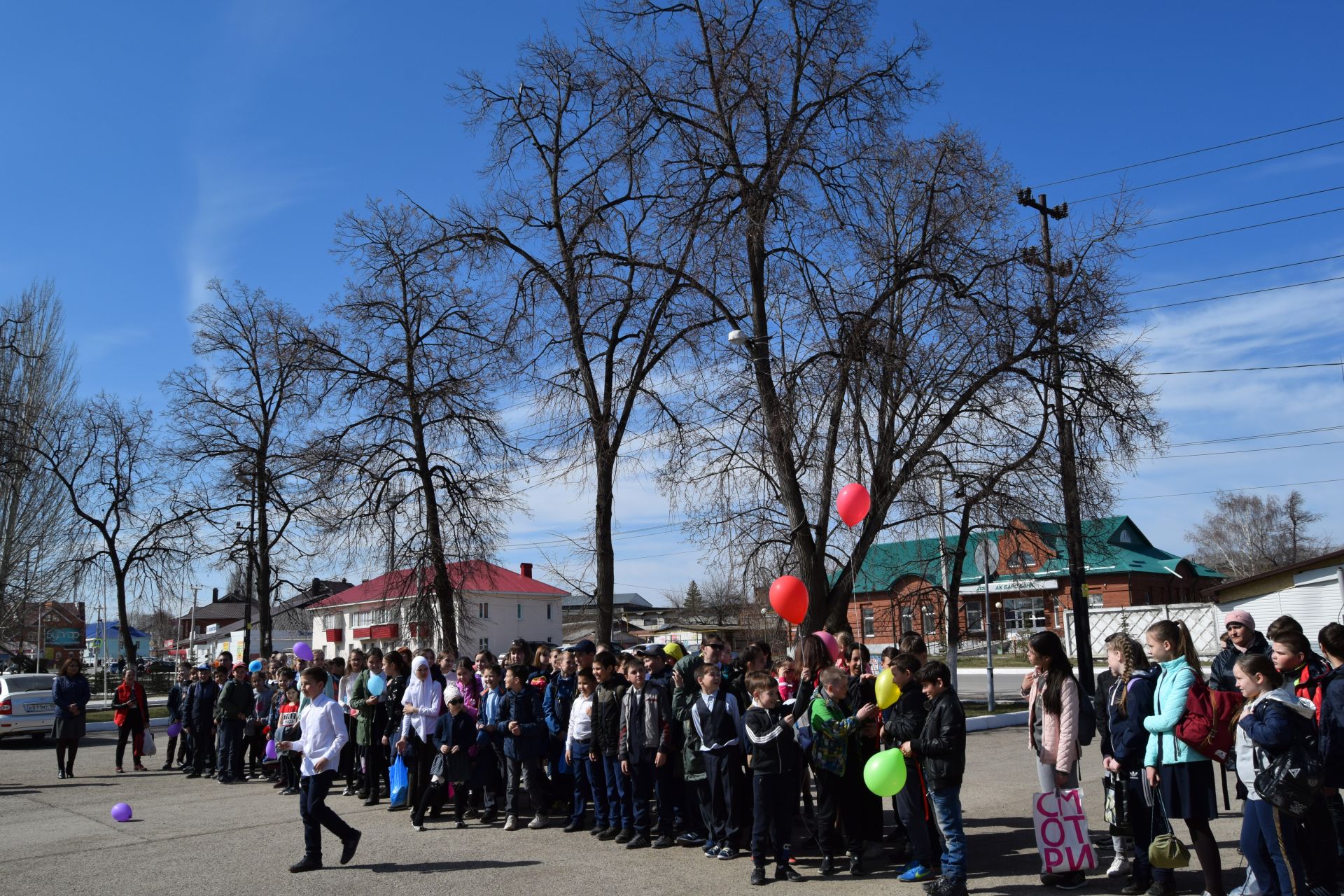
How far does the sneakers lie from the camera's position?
789 centimetres

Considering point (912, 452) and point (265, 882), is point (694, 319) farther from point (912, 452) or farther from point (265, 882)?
point (265, 882)

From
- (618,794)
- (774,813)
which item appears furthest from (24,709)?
(774,813)

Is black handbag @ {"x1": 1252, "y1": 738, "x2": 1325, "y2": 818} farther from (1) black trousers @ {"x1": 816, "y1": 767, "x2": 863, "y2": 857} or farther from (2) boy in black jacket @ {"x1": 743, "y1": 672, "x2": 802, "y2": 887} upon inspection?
(2) boy in black jacket @ {"x1": 743, "y1": 672, "x2": 802, "y2": 887}

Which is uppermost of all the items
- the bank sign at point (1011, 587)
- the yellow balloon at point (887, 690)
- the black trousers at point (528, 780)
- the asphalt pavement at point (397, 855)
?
the bank sign at point (1011, 587)

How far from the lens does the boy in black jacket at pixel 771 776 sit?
826 cm

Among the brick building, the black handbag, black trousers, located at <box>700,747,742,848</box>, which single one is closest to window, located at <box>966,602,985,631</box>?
the brick building

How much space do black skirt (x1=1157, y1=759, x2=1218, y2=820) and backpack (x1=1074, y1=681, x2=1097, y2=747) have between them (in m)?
0.74

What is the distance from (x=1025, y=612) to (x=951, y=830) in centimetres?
5365

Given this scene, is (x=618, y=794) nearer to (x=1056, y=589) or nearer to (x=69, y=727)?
(x=69, y=727)

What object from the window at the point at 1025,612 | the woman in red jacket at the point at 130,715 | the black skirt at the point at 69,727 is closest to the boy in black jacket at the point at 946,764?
the black skirt at the point at 69,727

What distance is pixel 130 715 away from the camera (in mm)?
17438

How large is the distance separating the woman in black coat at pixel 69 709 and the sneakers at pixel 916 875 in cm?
1378

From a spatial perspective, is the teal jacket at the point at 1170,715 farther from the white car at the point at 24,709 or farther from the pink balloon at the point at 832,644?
the white car at the point at 24,709

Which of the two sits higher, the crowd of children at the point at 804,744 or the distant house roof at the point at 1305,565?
the distant house roof at the point at 1305,565
